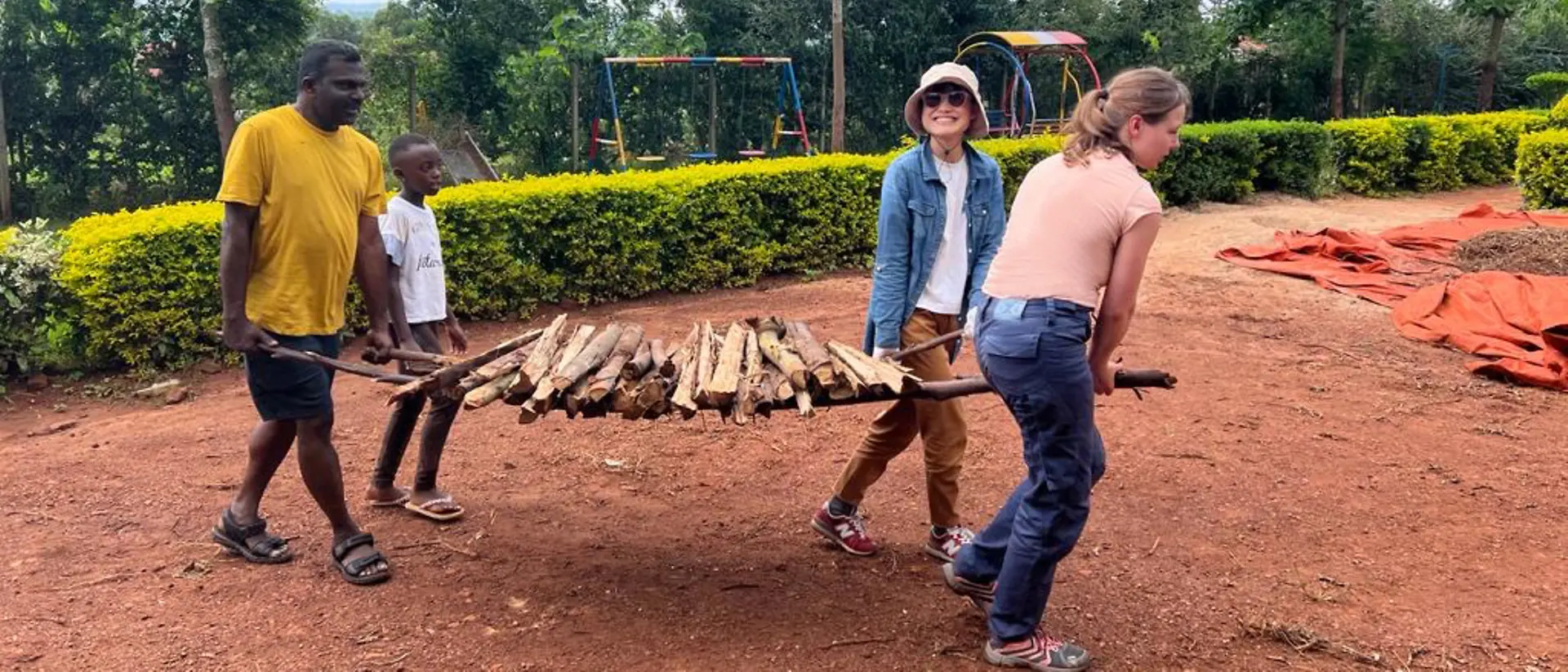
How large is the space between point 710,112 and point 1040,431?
48.3 feet

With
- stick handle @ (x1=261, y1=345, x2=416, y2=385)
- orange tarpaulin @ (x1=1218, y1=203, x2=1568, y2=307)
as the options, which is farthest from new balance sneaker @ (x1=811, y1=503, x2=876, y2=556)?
orange tarpaulin @ (x1=1218, y1=203, x2=1568, y2=307)

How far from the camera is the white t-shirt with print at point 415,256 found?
4297mm

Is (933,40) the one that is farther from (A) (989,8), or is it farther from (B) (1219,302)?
(B) (1219,302)

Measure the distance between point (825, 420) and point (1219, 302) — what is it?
443 cm

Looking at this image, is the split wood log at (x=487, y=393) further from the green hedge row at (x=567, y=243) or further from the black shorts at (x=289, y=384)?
the green hedge row at (x=567, y=243)

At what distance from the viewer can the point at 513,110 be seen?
17188 millimetres

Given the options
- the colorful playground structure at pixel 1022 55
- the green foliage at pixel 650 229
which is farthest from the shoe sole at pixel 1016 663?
the colorful playground structure at pixel 1022 55

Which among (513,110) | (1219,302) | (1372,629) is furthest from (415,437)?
(513,110)

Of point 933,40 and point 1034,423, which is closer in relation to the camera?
point 1034,423

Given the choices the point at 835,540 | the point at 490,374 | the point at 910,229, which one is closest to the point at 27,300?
the point at 490,374

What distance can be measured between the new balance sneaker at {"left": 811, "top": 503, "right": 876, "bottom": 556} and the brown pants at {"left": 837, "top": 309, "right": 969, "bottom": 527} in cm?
16

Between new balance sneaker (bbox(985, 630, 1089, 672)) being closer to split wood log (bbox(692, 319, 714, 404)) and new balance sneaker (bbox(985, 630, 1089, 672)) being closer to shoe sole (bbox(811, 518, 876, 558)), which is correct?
shoe sole (bbox(811, 518, 876, 558))

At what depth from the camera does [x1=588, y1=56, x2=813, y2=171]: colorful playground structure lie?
50.9 ft

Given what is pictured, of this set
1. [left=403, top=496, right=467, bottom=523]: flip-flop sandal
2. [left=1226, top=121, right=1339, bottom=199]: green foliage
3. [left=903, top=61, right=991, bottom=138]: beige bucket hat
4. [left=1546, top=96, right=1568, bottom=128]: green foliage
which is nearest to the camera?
[left=903, top=61, right=991, bottom=138]: beige bucket hat
